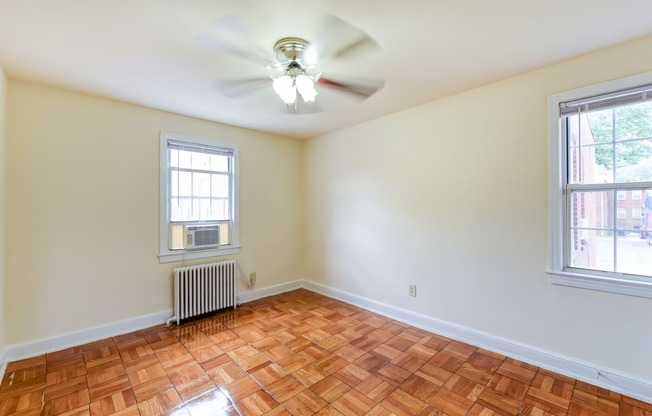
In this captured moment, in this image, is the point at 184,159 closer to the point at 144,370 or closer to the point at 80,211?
the point at 80,211

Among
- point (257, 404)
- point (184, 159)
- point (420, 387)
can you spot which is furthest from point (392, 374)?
point (184, 159)

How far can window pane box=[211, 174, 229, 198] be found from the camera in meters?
3.44

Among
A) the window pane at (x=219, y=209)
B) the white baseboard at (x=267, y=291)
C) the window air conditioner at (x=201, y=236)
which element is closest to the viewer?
the window air conditioner at (x=201, y=236)

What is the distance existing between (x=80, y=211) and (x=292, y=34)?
2.46 m

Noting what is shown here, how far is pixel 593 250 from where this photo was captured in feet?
6.64

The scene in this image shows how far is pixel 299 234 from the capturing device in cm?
432

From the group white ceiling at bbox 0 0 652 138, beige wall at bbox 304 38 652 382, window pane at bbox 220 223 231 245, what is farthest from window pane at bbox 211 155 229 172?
beige wall at bbox 304 38 652 382

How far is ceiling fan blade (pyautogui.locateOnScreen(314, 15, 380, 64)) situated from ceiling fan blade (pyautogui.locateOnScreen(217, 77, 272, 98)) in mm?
584

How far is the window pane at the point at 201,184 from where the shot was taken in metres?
3.27

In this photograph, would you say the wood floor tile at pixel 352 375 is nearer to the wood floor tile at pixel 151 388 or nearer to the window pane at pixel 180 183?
the wood floor tile at pixel 151 388

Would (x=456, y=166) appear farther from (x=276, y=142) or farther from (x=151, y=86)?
(x=151, y=86)

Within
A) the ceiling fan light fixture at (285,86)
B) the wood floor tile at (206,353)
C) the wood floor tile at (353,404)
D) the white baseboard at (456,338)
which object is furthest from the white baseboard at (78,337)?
the ceiling fan light fixture at (285,86)

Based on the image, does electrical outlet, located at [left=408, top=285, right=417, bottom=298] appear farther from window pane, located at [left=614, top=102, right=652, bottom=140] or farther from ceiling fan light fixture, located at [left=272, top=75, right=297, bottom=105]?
ceiling fan light fixture, located at [left=272, top=75, right=297, bottom=105]

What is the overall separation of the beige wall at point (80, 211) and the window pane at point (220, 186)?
50 centimetres
